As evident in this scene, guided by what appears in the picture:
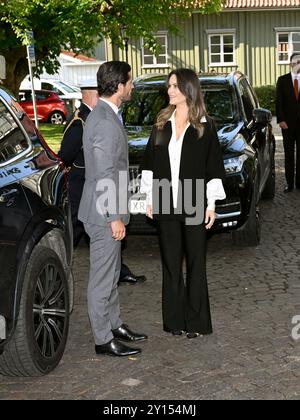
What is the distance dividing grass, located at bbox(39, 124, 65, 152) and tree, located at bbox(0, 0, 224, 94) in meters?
2.13

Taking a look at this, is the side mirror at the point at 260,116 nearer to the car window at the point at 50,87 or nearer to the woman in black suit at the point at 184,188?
the woman in black suit at the point at 184,188

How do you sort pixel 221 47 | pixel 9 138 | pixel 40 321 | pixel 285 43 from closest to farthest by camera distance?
pixel 40 321, pixel 9 138, pixel 285 43, pixel 221 47

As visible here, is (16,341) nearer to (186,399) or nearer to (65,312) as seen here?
(65,312)

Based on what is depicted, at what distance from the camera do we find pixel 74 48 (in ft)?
58.8

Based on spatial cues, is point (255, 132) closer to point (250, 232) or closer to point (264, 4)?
point (250, 232)

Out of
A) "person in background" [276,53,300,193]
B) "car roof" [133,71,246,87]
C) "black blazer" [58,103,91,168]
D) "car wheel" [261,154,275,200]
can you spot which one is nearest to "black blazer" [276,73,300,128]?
"person in background" [276,53,300,193]

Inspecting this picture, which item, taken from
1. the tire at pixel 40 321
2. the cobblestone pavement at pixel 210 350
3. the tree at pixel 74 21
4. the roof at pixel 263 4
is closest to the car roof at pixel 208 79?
the cobblestone pavement at pixel 210 350

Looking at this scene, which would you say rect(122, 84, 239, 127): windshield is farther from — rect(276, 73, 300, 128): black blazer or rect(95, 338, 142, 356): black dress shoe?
rect(95, 338, 142, 356): black dress shoe

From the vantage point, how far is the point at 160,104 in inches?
359

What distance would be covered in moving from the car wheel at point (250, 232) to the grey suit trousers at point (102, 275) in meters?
3.19

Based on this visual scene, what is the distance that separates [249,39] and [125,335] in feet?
108

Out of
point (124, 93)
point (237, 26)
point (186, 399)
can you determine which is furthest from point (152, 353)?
point (237, 26)

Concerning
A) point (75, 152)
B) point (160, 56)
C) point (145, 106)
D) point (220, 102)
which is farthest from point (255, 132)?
point (160, 56)

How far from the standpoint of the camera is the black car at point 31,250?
420 centimetres
